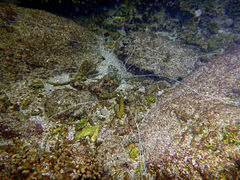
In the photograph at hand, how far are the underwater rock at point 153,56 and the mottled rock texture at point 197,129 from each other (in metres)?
0.92

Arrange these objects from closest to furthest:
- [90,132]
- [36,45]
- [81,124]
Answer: [90,132] → [81,124] → [36,45]

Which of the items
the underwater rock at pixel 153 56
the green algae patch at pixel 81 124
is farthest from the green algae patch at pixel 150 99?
the green algae patch at pixel 81 124

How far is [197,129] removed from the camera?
3520 millimetres

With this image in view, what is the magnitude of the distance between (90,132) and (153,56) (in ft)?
14.8

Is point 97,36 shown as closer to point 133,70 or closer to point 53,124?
point 133,70

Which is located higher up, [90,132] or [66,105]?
[66,105]

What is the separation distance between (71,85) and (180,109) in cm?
439

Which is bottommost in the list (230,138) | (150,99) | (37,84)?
(37,84)

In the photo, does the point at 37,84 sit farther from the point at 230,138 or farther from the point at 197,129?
the point at 230,138

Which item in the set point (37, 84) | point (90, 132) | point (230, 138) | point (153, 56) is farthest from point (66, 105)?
point (230, 138)

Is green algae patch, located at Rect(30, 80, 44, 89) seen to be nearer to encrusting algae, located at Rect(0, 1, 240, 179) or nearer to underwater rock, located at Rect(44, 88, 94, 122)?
encrusting algae, located at Rect(0, 1, 240, 179)

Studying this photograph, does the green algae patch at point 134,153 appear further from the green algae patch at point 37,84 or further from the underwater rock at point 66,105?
the green algae patch at point 37,84

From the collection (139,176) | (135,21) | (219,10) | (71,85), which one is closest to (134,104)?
(139,176)

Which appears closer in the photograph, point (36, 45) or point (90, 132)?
point (90, 132)
